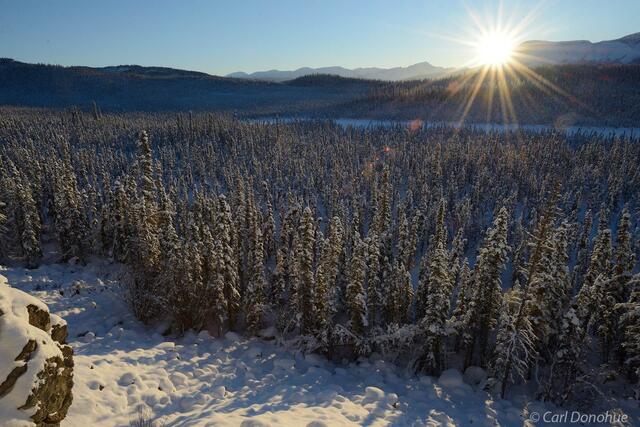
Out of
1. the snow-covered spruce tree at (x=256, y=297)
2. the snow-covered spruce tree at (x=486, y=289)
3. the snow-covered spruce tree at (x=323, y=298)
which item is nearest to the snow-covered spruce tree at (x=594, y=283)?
the snow-covered spruce tree at (x=486, y=289)

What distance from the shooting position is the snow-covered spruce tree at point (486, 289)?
24.5m

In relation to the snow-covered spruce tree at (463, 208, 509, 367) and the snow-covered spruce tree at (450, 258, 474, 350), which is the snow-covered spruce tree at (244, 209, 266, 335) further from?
the snow-covered spruce tree at (463, 208, 509, 367)

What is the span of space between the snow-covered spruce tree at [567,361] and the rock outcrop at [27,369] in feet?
94.0

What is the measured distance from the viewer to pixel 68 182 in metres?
50.6

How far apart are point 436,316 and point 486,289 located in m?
4.20

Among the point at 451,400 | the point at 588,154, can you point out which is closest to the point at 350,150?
the point at 588,154

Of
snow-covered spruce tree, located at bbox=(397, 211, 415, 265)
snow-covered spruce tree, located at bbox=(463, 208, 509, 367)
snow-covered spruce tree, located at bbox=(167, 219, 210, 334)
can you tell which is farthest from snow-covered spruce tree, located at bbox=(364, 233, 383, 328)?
snow-covered spruce tree, located at bbox=(167, 219, 210, 334)

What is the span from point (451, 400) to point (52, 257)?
52.6 m

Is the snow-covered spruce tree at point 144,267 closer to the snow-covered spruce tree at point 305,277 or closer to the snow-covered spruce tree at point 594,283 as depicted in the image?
the snow-covered spruce tree at point 305,277

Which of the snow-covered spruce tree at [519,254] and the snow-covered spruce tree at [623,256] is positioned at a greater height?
the snow-covered spruce tree at [623,256]

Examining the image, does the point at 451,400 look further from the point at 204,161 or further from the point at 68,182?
the point at 204,161

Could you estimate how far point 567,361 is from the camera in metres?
26.2

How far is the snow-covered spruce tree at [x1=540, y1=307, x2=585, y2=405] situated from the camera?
84.2 feet

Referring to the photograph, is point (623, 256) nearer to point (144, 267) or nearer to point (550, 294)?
point (550, 294)
